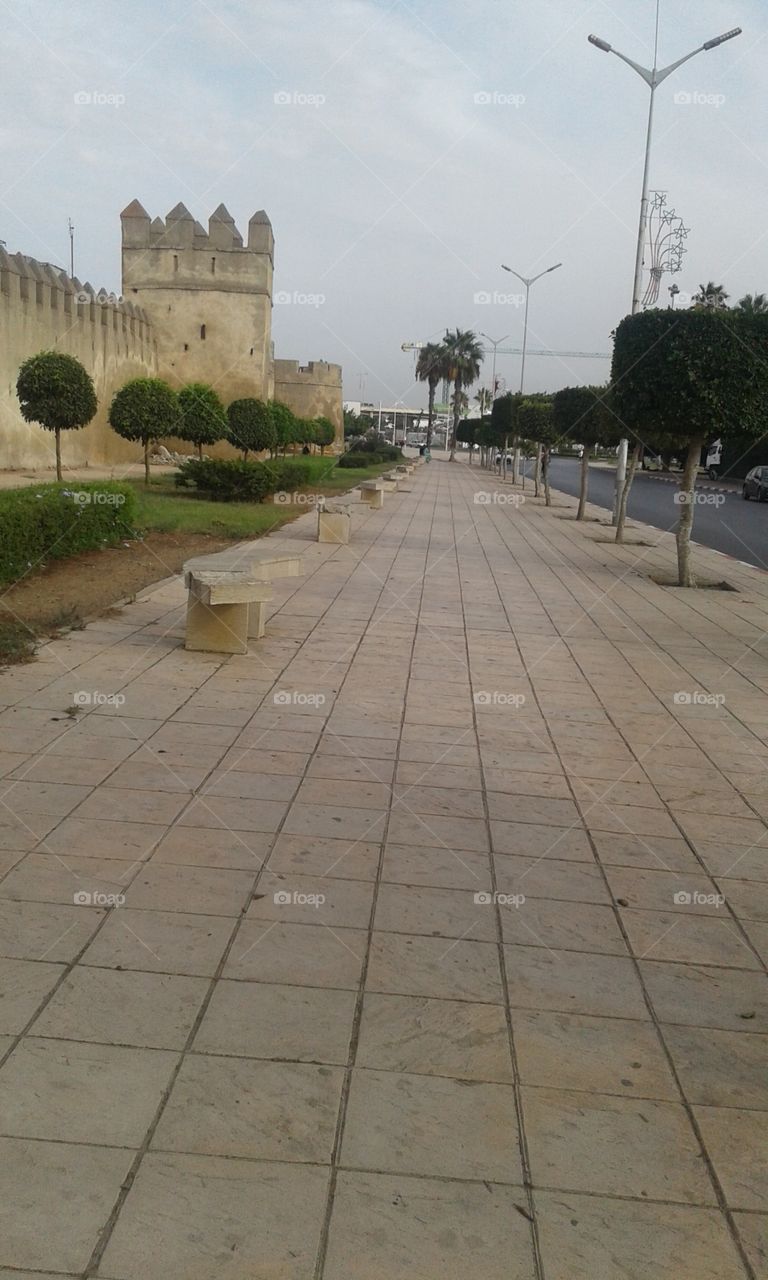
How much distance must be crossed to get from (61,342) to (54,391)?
907 centimetres

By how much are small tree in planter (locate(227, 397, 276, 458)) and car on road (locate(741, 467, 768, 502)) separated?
1635 centimetres

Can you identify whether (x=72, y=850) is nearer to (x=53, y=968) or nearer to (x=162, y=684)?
(x=53, y=968)

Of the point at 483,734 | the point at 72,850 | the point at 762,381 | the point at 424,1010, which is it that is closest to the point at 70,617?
the point at 483,734

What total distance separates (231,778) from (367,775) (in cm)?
67

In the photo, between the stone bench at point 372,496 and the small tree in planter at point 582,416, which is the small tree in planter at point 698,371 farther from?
the stone bench at point 372,496

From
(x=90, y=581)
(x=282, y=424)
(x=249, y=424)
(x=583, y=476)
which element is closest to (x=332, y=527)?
(x=90, y=581)

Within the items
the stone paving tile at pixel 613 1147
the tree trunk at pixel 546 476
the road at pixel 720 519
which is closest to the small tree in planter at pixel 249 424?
the tree trunk at pixel 546 476

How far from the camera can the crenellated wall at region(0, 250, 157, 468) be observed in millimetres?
22484

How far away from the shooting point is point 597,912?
3.86 meters

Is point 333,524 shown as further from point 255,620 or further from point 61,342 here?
point 61,342

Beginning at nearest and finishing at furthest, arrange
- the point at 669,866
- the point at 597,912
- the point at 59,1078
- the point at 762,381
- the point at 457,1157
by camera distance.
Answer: the point at 457,1157 < the point at 59,1078 < the point at 597,912 < the point at 669,866 < the point at 762,381

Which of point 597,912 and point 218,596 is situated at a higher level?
point 218,596

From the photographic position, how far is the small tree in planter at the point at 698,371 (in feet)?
37.0

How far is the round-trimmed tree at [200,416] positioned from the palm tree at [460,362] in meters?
55.1
